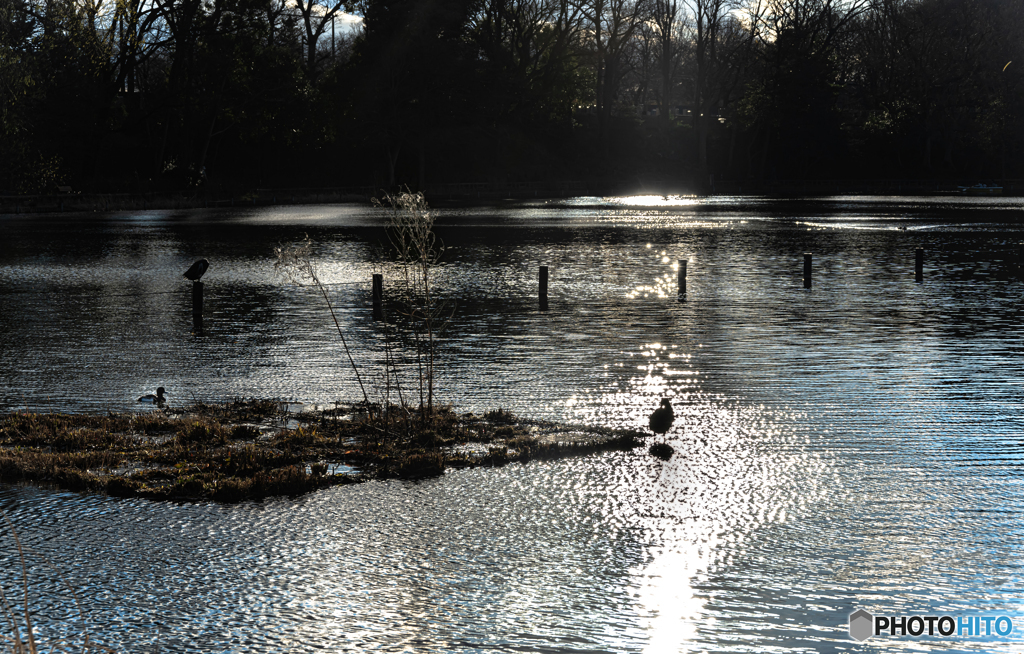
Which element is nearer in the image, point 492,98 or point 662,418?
point 662,418

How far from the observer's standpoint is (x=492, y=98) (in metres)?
79.9

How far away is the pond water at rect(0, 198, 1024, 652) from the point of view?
6156 millimetres

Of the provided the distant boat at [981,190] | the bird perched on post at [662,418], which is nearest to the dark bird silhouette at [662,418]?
the bird perched on post at [662,418]

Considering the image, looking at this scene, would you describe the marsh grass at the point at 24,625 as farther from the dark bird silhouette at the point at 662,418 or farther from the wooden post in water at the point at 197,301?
the wooden post in water at the point at 197,301

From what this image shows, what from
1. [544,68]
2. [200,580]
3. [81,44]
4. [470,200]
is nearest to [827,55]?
[544,68]

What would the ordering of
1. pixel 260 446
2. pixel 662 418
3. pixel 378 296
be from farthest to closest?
pixel 378 296 < pixel 662 418 < pixel 260 446

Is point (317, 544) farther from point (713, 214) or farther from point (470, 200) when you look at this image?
point (470, 200)

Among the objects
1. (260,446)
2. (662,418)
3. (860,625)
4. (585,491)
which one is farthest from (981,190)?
(860,625)

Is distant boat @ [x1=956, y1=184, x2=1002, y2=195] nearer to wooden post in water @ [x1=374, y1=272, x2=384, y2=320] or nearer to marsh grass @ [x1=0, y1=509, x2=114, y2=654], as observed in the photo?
wooden post in water @ [x1=374, y1=272, x2=384, y2=320]

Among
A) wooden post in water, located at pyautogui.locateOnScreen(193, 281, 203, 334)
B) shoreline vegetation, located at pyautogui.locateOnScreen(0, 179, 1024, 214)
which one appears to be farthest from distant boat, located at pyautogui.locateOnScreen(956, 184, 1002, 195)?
wooden post in water, located at pyautogui.locateOnScreen(193, 281, 203, 334)

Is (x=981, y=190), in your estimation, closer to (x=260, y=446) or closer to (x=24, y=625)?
(x=260, y=446)

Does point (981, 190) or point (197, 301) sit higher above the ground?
point (981, 190)

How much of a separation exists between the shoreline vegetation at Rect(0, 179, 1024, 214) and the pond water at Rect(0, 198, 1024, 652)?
42.5 metres

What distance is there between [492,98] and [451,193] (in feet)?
27.9
